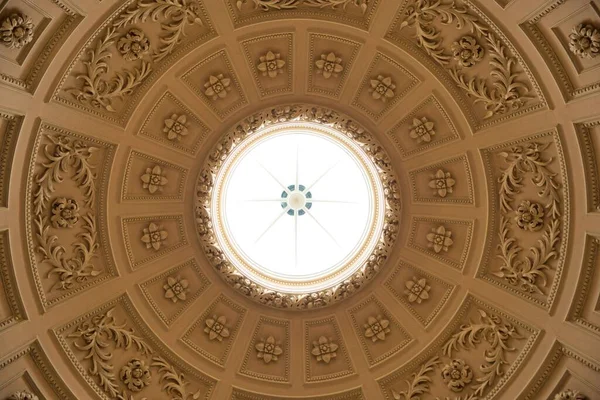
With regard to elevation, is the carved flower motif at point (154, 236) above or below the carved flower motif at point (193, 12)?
below

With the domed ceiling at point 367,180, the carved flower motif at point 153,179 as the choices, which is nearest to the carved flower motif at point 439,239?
the domed ceiling at point 367,180

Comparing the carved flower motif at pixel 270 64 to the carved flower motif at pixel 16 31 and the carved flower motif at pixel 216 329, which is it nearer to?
the carved flower motif at pixel 16 31

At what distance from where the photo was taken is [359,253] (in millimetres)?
15711

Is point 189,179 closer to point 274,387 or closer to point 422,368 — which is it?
point 274,387

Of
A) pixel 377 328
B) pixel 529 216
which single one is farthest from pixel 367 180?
pixel 529 216

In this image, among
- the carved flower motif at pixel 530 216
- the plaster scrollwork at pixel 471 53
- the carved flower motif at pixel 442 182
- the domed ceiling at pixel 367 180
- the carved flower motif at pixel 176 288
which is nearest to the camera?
the domed ceiling at pixel 367 180

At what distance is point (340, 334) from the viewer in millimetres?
14867

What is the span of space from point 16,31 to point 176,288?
6.97 meters

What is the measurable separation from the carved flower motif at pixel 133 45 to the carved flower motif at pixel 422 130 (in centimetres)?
649

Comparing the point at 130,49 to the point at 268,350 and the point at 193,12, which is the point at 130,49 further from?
the point at 268,350

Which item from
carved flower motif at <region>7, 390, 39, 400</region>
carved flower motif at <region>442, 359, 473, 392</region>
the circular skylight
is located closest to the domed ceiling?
carved flower motif at <region>442, 359, 473, 392</region>

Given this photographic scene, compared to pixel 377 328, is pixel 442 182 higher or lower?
higher

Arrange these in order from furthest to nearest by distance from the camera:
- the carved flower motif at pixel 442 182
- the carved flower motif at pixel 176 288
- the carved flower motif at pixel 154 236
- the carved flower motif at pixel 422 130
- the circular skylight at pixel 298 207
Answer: the circular skylight at pixel 298 207 → the carved flower motif at pixel 176 288 → the carved flower motif at pixel 154 236 → the carved flower motif at pixel 442 182 → the carved flower motif at pixel 422 130

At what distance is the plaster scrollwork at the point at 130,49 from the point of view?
482 inches
